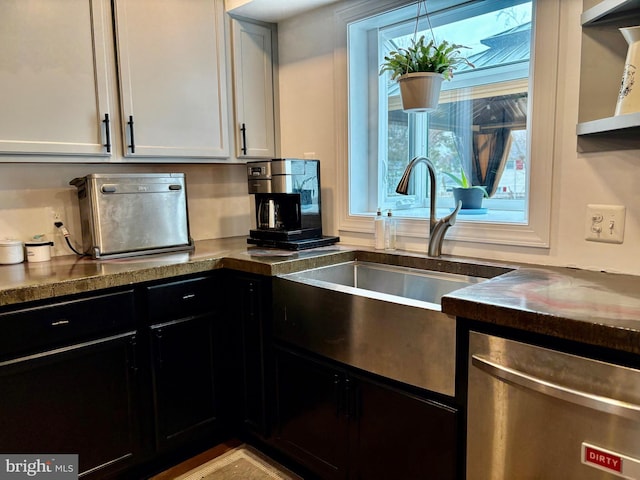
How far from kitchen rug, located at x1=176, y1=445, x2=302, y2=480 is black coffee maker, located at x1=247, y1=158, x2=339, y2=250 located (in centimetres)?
95

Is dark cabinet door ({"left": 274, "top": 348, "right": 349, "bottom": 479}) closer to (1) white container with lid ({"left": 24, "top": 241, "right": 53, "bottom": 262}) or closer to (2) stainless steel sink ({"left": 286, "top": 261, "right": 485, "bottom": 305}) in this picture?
(2) stainless steel sink ({"left": 286, "top": 261, "right": 485, "bottom": 305})

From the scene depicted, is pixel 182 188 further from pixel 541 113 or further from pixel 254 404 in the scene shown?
pixel 541 113

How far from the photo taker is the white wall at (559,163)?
5.05ft

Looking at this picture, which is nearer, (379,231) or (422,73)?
(422,73)

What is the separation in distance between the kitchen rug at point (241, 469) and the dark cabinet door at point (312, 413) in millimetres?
143

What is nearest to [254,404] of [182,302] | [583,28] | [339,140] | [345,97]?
[182,302]

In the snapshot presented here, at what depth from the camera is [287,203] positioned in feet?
7.62

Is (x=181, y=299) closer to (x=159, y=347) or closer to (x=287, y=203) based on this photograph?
(x=159, y=347)

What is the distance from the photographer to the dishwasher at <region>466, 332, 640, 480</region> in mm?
1022

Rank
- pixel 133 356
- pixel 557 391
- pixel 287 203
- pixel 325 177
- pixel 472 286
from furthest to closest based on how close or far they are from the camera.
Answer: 1. pixel 325 177
2. pixel 287 203
3. pixel 133 356
4. pixel 472 286
5. pixel 557 391

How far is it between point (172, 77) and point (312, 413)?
1639 millimetres

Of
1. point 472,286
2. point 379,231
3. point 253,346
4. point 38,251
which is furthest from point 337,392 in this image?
point 38,251

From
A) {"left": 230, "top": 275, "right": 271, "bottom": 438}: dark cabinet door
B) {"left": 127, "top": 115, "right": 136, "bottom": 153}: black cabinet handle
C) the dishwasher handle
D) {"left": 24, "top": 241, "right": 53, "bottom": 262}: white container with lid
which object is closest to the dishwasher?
the dishwasher handle

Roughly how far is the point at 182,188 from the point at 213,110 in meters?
0.45
